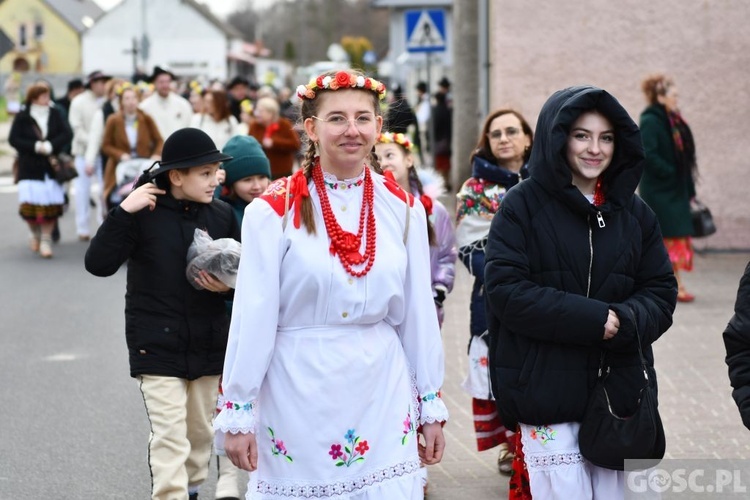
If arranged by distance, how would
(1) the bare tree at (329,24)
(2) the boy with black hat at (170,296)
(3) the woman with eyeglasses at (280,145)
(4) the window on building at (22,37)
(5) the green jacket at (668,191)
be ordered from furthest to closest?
(4) the window on building at (22,37)
(1) the bare tree at (329,24)
(3) the woman with eyeglasses at (280,145)
(5) the green jacket at (668,191)
(2) the boy with black hat at (170,296)

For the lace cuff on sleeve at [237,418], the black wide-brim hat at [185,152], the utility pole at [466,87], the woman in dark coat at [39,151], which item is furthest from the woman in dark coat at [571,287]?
the utility pole at [466,87]

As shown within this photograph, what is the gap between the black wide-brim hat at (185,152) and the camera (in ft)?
18.2

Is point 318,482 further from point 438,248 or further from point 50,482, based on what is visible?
point 50,482

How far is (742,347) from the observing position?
357 centimetres

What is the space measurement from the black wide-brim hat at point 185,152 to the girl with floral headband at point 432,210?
1.02 meters

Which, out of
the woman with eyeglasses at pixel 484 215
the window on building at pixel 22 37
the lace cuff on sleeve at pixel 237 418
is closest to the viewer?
the lace cuff on sleeve at pixel 237 418

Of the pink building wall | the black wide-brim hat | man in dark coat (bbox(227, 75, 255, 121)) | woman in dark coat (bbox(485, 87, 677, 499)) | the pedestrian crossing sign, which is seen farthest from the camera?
the pedestrian crossing sign

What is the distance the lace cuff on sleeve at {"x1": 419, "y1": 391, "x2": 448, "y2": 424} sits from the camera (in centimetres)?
409

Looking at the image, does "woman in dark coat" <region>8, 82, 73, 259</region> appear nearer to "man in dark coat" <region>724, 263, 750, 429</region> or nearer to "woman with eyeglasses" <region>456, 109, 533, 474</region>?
"woman with eyeglasses" <region>456, 109, 533, 474</region>

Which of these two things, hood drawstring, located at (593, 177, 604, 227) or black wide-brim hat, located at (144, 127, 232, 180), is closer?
hood drawstring, located at (593, 177, 604, 227)

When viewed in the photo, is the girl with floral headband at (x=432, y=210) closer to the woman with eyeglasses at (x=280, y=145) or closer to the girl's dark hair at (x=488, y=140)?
the girl's dark hair at (x=488, y=140)

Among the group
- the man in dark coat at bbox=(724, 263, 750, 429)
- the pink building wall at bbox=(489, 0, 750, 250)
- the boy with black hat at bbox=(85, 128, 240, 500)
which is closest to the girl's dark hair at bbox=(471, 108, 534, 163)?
the boy with black hat at bbox=(85, 128, 240, 500)

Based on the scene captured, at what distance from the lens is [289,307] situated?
3.96 meters
